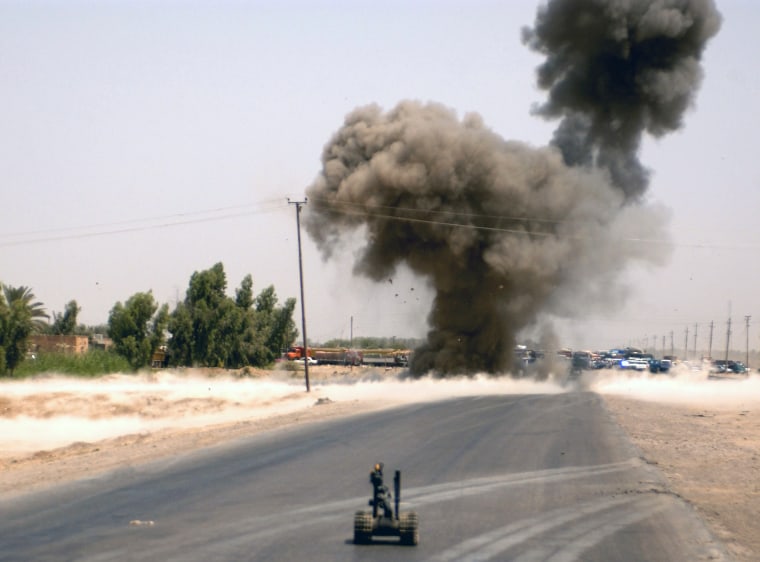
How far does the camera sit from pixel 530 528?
38.9 ft

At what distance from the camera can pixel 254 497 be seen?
46.0 ft

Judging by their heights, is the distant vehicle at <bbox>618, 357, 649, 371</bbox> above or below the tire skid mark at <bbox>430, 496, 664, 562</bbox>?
below

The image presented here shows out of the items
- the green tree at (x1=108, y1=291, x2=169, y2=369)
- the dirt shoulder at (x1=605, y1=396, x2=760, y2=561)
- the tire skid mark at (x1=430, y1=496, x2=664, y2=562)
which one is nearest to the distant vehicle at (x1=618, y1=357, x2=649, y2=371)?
the green tree at (x1=108, y1=291, x2=169, y2=369)

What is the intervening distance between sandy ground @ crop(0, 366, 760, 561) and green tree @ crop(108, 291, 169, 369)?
14.6 feet

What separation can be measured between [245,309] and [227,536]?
7481 centimetres

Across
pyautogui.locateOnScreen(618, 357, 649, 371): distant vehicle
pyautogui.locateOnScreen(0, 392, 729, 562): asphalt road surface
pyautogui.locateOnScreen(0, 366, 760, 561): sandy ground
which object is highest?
pyautogui.locateOnScreen(0, 392, 729, 562): asphalt road surface

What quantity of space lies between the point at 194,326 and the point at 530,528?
65549 mm

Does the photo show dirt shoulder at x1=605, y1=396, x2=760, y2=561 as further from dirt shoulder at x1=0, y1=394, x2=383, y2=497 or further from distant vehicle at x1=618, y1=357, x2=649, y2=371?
distant vehicle at x1=618, y1=357, x2=649, y2=371

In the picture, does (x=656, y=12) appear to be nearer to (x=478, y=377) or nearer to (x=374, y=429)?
(x=478, y=377)

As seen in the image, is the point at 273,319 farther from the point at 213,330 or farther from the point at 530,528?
the point at 530,528

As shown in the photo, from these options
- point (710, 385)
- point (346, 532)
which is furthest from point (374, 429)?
point (710, 385)

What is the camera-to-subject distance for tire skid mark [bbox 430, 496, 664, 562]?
10.1 meters

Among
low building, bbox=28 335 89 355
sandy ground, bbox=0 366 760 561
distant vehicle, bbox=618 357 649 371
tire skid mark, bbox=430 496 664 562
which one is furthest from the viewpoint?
distant vehicle, bbox=618 357 649 371

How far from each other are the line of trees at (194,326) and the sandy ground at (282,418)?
4.15 m
